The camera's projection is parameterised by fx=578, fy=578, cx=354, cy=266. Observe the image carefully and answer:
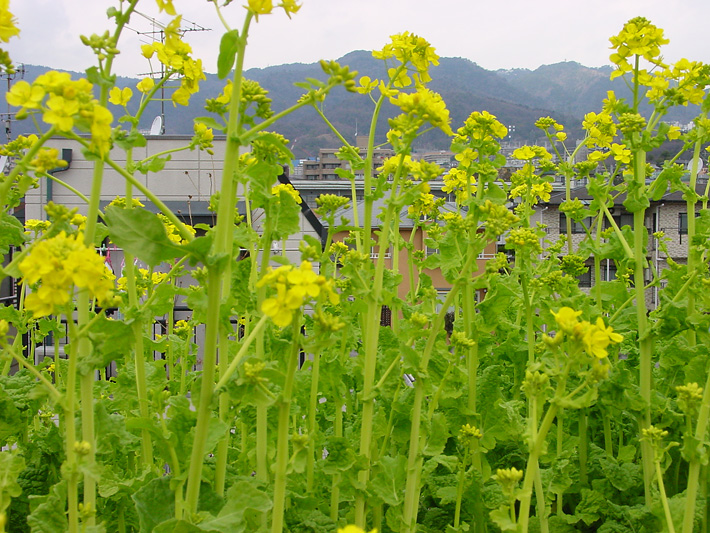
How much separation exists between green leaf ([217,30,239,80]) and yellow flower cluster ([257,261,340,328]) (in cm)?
47

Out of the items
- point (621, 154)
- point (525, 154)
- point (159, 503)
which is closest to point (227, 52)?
point (159, 503)

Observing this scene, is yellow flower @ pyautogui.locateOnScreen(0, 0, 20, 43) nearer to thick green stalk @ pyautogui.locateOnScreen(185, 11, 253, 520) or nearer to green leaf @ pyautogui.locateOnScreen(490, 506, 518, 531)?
thick green stalk @ pyautogui.locateOnScreen(185, 11, 253, 520)

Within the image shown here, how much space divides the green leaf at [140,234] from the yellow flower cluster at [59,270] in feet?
0.38

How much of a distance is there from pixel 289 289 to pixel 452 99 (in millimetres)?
94178

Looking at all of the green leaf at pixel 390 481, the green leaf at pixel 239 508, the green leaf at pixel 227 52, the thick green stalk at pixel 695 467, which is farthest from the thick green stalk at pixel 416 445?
the green leaf at pixel 227 52

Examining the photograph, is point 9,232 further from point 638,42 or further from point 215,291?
point 638,42

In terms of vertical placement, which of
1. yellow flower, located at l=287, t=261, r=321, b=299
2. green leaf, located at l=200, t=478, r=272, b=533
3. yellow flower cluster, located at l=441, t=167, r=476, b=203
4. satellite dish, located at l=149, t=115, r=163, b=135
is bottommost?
green leaf, located at l=200, t=478, r=272, b=533

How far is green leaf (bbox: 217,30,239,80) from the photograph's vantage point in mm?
1225

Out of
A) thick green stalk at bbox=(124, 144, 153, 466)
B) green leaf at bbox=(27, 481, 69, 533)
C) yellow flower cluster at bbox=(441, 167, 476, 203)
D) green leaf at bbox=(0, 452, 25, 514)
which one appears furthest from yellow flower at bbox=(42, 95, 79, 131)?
yellow flower cluster at bbox=(441, 167, 476, 203)

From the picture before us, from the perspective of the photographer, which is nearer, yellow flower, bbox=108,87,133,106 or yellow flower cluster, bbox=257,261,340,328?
yellow flower cluster, bbox=257,261,340,328

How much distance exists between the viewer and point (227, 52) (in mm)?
1252

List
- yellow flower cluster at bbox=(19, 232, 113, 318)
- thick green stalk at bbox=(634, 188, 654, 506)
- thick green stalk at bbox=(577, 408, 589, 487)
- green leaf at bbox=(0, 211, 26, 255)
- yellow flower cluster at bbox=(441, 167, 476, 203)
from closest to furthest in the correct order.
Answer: yellow flower cluster at bbox=(19, 232, 113, 318) < green leaf at bbox=(0, 211, 26, 255) < thick green stalk at bbox=(634, 188, 654, 506) < thick green stalk at bbox=(577, 408, 589, 487) < yellow flower cluster at bbox=(441, 167, 476, 203)

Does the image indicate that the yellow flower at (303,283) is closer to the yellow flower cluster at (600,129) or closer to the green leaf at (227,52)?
the green leaf at (227,52)

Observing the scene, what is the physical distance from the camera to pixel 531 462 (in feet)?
4.78
